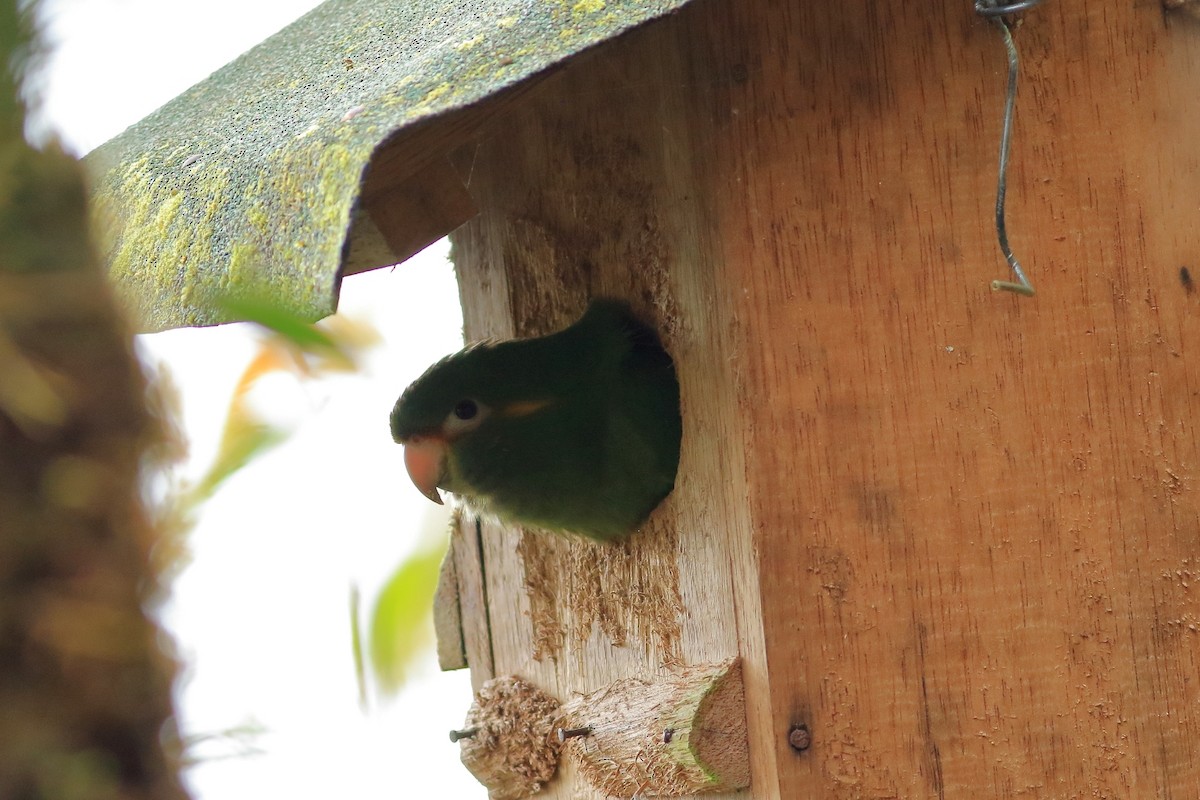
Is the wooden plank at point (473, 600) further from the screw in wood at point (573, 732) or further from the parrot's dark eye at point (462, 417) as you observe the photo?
the screw in wood at point (573, 732)

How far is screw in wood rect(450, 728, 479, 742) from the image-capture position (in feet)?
8.71

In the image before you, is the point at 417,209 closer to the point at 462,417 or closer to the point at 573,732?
the point at 462,417

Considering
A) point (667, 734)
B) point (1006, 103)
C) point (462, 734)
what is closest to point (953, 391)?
point (1006, 103)

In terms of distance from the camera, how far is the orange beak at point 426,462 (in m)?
2.64

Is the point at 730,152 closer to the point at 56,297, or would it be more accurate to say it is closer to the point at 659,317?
the point at 659,317

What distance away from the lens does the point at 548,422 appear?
105 inches

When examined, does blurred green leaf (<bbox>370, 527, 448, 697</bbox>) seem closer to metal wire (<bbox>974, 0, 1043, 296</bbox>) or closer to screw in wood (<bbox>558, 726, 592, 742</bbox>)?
metal wire (<bbox>974, 0, 1043, 296</bbox>)

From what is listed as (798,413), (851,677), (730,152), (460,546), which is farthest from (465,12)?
(460,546)

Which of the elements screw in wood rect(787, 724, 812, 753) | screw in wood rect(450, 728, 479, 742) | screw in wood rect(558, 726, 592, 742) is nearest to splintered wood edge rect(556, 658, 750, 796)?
screw in wood rect(558, 726, 592, 742)

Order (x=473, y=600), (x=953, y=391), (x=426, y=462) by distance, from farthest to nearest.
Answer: (x=473, y=600) → (x=426, y=462) → (x=953, y=391)

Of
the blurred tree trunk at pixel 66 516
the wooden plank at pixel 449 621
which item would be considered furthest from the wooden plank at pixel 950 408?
the wooden plank at pixel 449 621

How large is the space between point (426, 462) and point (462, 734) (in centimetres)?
57

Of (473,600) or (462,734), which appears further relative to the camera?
(473,600)

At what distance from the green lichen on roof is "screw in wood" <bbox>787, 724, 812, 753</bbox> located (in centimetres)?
93
